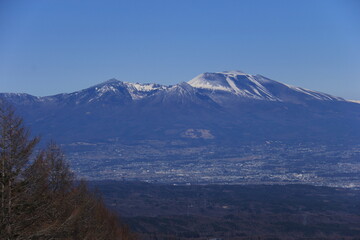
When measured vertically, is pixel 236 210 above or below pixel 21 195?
below

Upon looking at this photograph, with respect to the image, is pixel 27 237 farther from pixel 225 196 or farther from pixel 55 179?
Answer: pixel 225 196

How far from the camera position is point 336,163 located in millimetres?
135500

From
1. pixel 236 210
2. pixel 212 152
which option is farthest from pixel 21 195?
pixel 212 152

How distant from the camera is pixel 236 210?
69.8 meters

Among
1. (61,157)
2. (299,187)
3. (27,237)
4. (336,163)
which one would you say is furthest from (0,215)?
(336,163)

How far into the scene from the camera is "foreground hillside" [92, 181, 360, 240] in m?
53.9

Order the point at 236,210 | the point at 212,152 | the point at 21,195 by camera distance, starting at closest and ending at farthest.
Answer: the point at 21,195 → the point at 236,210 → the point at 212,152

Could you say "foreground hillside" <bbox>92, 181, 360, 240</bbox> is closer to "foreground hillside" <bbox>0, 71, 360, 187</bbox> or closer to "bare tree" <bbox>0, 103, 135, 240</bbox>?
"foreground hillside" <bbox>0, 71, 360, 187</bbox>

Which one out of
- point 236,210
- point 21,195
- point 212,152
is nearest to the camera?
point 21,195

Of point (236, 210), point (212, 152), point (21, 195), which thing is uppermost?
point (21, 195)

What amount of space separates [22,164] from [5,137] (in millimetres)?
787

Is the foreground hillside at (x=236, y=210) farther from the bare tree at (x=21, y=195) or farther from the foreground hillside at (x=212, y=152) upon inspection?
the bare tree at (x=21, y=195)

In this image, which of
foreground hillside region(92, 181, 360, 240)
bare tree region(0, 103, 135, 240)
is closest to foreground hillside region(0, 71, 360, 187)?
foreground hillside region(92, 181, 360, 240)

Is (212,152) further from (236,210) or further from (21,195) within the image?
(21,195)
